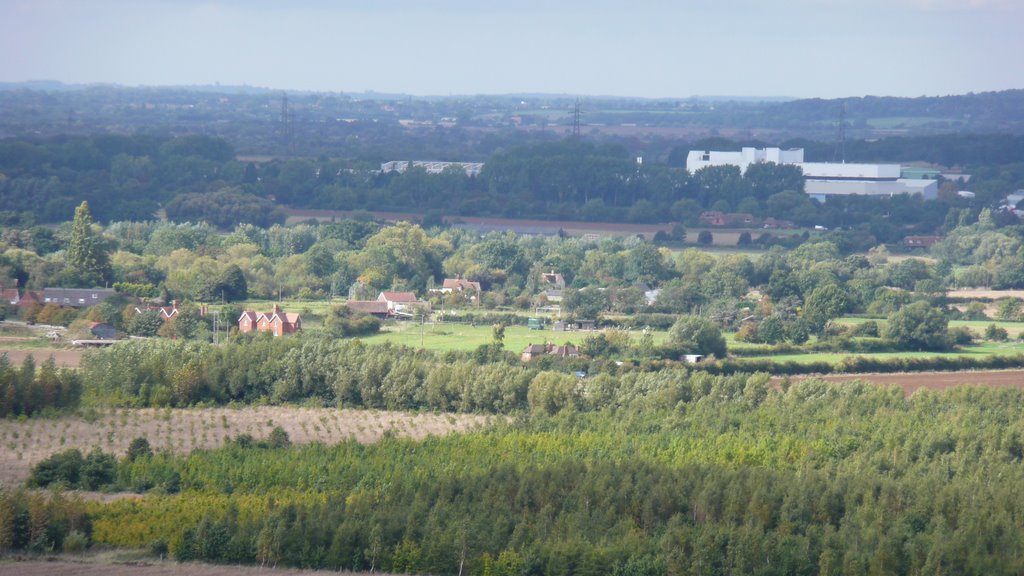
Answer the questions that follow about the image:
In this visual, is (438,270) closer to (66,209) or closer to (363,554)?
(66,209)

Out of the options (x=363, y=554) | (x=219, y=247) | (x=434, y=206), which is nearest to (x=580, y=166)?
(x=434, y=206)

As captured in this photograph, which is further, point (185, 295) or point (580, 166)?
point (580, 166)

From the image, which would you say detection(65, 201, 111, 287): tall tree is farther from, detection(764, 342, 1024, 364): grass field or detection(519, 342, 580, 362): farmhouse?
detection(764, 342, 1024, 364): grass field

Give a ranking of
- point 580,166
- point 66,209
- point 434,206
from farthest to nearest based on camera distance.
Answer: point 580,166 < point 434,206 < point 66,209

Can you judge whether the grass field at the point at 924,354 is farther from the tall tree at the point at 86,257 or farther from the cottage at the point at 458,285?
the tall tree at the point at 86,257

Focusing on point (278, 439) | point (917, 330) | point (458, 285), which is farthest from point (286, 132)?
point (278, 439)
